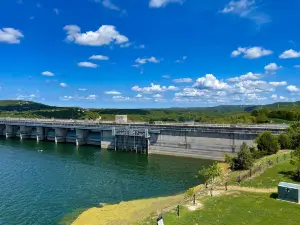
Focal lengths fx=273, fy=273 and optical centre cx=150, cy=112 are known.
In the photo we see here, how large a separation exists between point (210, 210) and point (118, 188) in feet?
62.5

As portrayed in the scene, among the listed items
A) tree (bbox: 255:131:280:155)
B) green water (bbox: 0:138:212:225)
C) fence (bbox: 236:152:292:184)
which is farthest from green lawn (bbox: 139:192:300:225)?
tree (bbox: 255:131:280:155)

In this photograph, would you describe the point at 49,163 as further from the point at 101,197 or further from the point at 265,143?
the point at 265,143

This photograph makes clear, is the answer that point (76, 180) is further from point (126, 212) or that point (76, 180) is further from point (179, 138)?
point (179, 138)

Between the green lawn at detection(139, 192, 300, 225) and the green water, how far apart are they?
12.9 meters

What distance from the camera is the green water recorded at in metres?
32.8

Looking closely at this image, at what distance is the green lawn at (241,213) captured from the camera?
21547 mm

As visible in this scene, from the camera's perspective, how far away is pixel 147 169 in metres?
53.6

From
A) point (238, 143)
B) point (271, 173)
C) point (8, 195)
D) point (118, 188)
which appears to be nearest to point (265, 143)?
point (238, 143)

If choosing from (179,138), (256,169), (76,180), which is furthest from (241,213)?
(179,138)

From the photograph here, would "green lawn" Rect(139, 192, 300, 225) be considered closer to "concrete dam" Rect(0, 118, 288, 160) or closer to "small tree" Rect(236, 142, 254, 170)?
"small tree" Rect(236, 142, 254, 170)

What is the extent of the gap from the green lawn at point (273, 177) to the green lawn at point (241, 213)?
14.5 feet

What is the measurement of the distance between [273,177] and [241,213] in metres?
12.5

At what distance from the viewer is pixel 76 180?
45.2 meters

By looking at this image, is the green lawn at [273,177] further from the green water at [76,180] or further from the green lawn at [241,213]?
the green water at [76,180]
